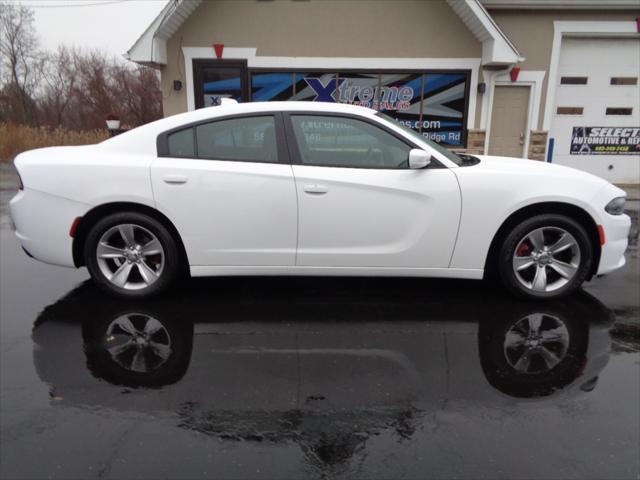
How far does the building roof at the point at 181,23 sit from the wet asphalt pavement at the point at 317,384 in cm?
750

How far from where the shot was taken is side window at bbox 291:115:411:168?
4.02m

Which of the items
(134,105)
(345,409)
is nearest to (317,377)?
(345,409)

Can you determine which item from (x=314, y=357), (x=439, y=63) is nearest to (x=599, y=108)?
(x=439, y=63)

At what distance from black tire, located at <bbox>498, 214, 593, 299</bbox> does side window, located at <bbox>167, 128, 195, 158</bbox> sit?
2738 millimetres

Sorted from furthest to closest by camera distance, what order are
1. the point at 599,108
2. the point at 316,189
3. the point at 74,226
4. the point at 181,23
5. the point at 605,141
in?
the point at 605,141 < the point at 599,108 < the point at 181,23 < the point at 74,226 < the point at 316,189

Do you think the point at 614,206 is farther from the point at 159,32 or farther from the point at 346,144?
the point at 159,32

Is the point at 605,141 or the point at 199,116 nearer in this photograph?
the point at 199,116

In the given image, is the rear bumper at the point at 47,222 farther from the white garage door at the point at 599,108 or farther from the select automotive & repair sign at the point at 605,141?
the select automotive & repair sign at the point at 605,141

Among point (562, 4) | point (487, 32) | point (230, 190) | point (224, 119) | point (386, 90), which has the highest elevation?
point (562, 4)

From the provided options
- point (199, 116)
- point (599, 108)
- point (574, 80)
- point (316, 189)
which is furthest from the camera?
point (599, 108)

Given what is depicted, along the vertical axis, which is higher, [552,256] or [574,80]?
[574,80]

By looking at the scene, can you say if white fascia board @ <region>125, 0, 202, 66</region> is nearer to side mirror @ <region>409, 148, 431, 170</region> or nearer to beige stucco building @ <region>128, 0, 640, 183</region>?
beige stucco building @ <region>128, 0, 640, 183</region>

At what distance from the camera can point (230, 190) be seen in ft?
12.9

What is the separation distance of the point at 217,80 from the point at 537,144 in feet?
25.3
